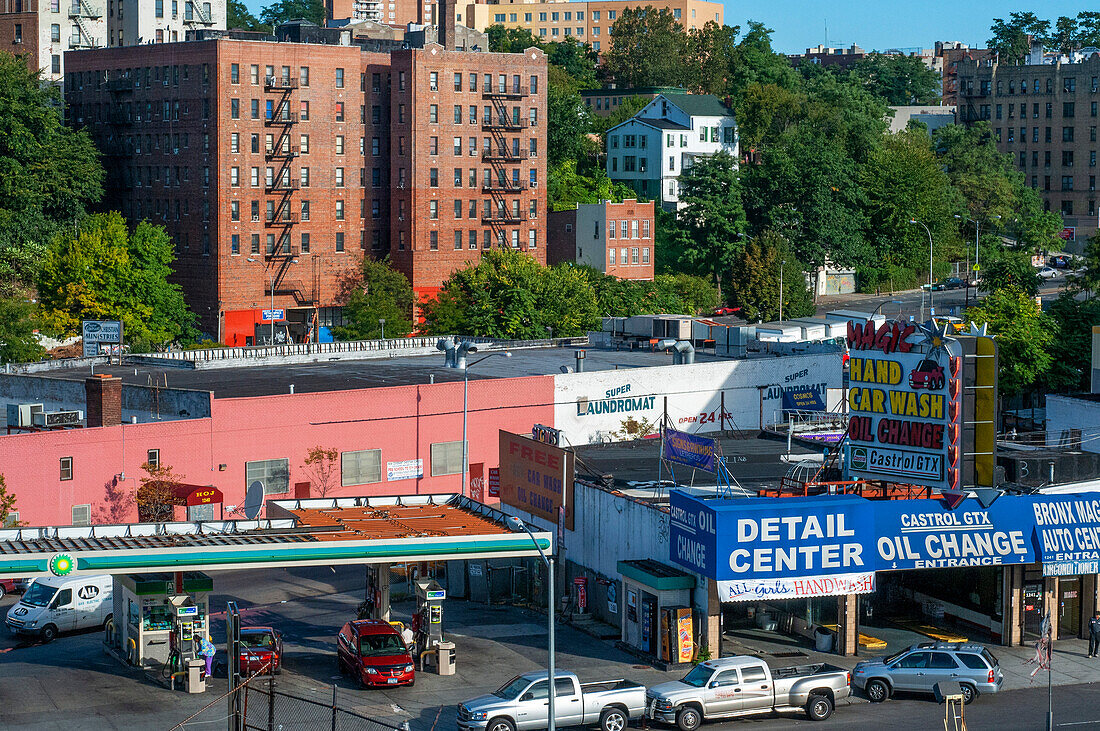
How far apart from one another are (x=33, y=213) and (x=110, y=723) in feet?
315

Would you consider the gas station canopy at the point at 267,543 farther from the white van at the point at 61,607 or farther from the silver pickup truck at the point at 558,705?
the white van at the point at 61,607

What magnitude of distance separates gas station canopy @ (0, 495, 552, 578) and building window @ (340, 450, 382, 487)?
19.6m

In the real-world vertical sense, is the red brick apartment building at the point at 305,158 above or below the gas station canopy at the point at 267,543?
above

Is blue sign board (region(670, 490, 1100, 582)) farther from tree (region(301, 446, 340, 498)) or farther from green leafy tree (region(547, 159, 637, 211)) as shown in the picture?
green leafy tree (region(547, 159, 637, 211))

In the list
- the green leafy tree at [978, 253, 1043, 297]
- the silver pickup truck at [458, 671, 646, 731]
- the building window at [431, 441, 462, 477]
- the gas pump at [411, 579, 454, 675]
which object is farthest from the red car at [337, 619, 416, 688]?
the green leafy tree at [978, 253, 1043, 297]

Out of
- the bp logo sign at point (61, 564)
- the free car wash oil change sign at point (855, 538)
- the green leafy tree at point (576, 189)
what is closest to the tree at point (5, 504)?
the bp logo sign at point (61, 564)

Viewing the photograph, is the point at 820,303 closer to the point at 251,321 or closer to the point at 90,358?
the point at 251,321

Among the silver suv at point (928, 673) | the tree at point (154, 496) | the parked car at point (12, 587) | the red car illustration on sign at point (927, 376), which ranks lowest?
the parked car at point (12, 587)

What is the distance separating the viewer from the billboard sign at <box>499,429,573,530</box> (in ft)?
161

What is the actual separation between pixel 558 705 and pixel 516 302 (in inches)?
3000

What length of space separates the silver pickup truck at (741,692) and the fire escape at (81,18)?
127 m

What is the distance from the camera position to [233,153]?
121m

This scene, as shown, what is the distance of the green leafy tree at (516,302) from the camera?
11069 centimetres

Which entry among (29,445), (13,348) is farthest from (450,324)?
(29,445)
